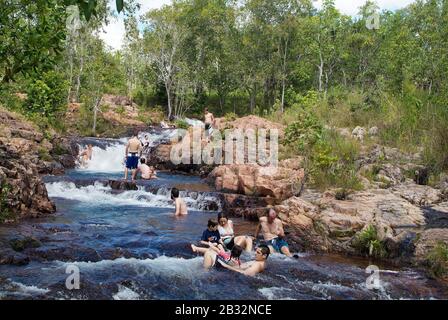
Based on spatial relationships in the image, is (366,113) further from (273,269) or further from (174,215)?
(273,269)

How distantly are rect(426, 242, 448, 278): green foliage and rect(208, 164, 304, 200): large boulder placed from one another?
186 inches

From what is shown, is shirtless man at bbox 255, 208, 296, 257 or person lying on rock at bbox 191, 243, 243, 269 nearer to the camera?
person lying on rock at bbox 191, 243, 243, 269

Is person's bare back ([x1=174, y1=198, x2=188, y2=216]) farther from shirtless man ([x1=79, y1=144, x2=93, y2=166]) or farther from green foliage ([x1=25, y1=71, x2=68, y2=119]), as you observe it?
green foliage ([x1=25, y1=71, x2=68, y2=119])

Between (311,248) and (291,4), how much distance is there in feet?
91.6

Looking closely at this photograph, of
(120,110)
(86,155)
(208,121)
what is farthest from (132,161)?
(120,110)

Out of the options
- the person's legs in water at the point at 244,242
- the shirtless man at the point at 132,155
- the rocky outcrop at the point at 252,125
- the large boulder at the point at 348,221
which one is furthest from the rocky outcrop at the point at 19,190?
the rocky outcrop at the point at 252,125

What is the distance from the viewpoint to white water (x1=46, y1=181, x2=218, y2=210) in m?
13.6

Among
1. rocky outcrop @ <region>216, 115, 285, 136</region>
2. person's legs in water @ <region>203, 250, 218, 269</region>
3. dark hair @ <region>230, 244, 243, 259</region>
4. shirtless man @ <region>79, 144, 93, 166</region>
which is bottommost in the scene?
person's legs in water @ <region>203, 250, 218, 269</region>

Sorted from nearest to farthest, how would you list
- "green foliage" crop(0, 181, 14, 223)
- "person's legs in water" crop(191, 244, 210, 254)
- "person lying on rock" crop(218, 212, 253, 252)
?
"person's legs in water" crop(191, 244, 210, 254), "person lying on rock" crop(218, 212, 253, 252), "green foliage" crop(0, 181, 14, 223)

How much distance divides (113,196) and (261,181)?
15.5 feet

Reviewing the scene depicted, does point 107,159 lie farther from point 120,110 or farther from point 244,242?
point 244,242

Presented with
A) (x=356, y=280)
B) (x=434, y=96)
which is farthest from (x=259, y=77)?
(x=356, y=280)

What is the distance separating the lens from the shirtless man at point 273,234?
9180 mm

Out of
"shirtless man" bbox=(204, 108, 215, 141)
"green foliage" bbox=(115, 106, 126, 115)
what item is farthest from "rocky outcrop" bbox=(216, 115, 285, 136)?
"green foliage" bbox=(115, 106, 126, 115)
